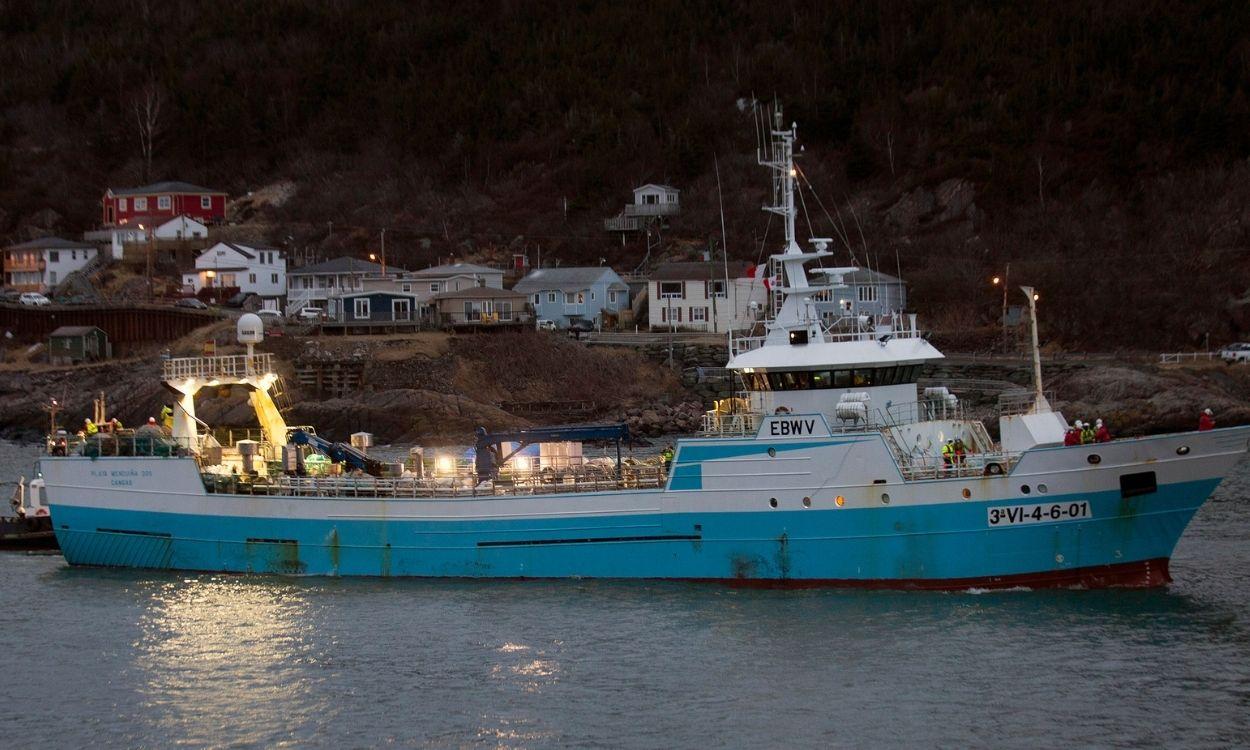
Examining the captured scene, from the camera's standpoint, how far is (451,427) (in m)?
59.5

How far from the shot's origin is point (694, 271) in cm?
7738

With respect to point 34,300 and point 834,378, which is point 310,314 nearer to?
point 34,300

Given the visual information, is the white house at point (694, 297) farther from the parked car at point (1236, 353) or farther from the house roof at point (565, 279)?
the parked car at point (1236, 353)

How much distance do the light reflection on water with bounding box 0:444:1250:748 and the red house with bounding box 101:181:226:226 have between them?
249 feet

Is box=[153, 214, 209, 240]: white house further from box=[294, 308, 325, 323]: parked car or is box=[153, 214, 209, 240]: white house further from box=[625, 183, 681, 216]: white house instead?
box=[625, 183, 681, 216]: white house

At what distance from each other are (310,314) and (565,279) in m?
14.4

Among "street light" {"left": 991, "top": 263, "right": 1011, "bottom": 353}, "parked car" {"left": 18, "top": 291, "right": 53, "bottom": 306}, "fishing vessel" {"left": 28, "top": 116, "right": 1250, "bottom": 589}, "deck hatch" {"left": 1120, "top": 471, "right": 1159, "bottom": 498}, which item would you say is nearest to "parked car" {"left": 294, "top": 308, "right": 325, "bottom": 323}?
"parked car" {"left": 18, "top": 291, "right": 53, "bottom": 306}

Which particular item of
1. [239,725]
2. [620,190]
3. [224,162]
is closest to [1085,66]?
[620,190]

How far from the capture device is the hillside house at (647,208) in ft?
313

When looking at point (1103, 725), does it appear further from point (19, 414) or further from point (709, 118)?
point (709, 118)

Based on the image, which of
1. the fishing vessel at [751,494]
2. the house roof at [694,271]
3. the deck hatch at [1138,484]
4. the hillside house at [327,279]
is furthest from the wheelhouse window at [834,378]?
the hillside house at [327,279]

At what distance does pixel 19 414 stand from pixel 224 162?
194ft

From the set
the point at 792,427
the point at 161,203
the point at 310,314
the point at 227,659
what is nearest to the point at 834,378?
the point at 792,427

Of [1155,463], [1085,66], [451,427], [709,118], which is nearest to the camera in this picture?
[1155,463]
